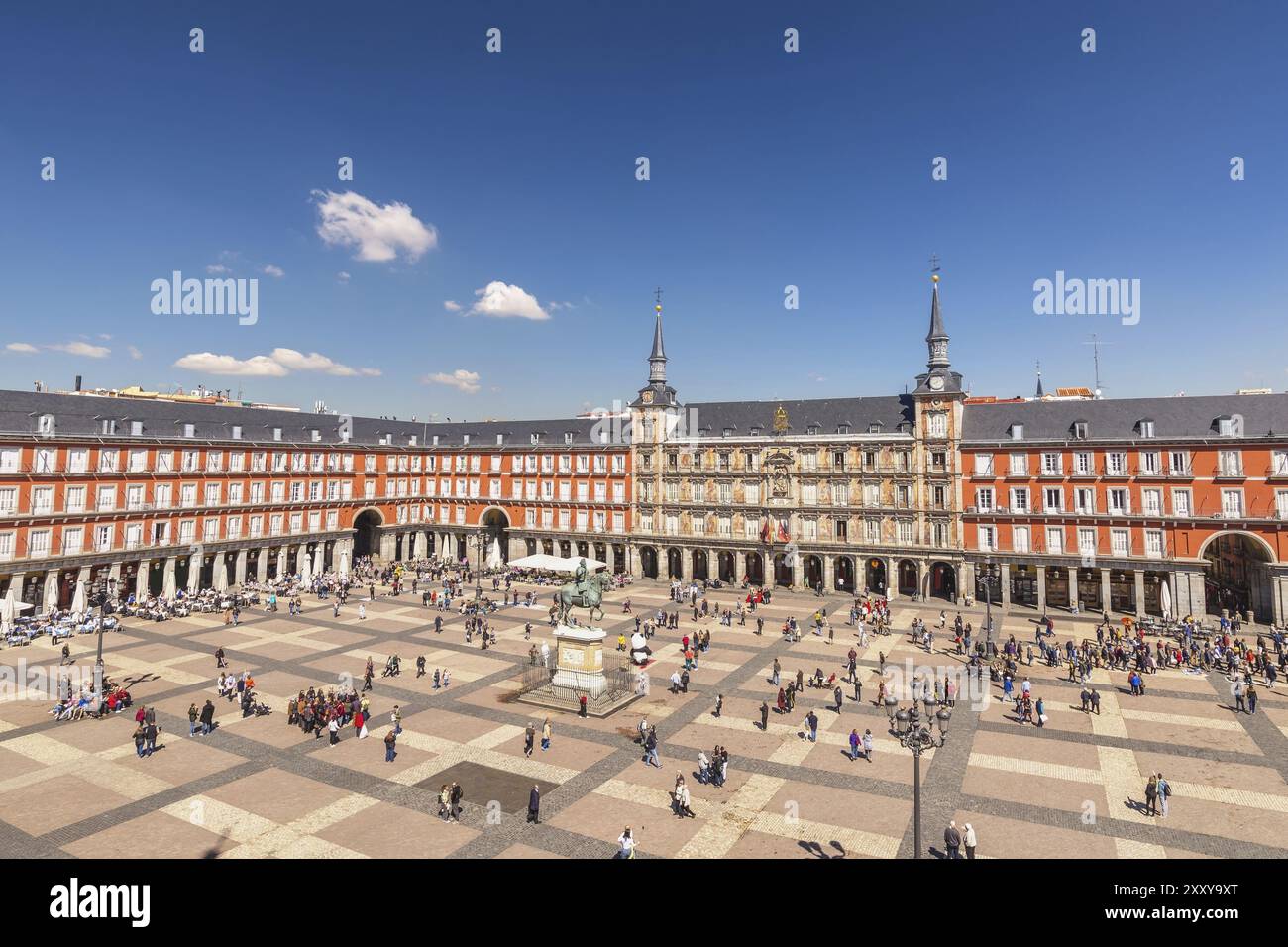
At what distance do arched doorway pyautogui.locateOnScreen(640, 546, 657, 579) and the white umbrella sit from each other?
51.9 m

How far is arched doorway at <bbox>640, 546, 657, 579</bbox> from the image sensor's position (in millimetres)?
78375

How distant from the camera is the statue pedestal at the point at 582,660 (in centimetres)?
3522

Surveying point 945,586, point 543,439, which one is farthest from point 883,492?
point 543,439

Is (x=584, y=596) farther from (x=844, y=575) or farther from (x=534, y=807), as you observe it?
(x=844, y=575)

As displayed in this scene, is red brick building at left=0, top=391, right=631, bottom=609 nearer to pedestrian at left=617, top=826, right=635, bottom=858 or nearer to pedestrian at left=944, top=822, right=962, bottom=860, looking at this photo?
pedestrian at left=617, top=826, right=635, bottom=858

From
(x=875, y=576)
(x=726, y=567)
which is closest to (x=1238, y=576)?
(x=875, y=576)

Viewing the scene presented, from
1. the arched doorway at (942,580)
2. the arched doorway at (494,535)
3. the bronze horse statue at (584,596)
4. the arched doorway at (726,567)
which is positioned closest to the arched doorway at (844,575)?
the arched doorway at (942,580)

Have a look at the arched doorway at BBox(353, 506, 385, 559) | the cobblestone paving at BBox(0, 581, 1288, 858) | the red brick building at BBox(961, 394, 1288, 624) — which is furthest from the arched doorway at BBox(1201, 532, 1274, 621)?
the arched doorway at BBox(353, 506, 385, 559)

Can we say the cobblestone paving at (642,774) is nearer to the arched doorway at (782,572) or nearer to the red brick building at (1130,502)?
the red brick building at (1130,502)
